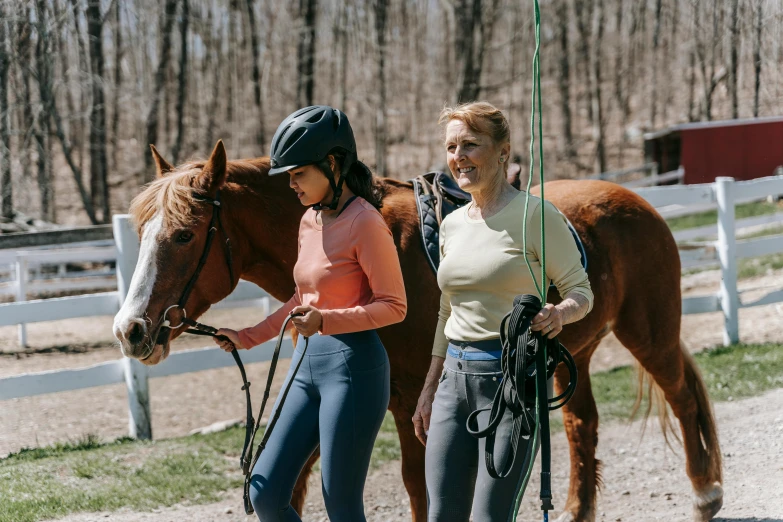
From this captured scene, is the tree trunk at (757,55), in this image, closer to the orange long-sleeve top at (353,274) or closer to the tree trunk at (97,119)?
the tree trunk at (97,119)

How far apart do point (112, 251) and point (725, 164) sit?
2079 centimetres

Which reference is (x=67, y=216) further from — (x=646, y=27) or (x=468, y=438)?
(x=646, y=27)

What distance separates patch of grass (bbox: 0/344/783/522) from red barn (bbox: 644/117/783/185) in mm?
20815

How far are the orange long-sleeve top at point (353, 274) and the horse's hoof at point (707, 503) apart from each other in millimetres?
2581

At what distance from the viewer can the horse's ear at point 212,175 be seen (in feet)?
10.9

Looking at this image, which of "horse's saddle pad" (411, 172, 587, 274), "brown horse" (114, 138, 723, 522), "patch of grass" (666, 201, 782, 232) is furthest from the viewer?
"patch of grass" (666, 201, 782, 232)

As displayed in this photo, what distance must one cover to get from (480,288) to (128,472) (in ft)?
11.3

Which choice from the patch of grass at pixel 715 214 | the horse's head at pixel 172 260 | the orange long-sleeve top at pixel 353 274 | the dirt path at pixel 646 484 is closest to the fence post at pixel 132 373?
the dirt path at pixel 646 484

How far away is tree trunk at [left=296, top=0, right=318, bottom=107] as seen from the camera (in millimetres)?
25156

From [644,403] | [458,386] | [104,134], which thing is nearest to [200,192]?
[458,386]

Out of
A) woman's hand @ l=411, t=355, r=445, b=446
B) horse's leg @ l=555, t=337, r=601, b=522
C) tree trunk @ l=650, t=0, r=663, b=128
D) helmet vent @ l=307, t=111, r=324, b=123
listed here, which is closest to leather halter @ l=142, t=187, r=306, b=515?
woman's hand @ l=411, t=355, r=445, b=446

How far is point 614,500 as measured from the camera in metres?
4.89

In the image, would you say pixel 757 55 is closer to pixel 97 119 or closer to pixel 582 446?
pixel 97 119

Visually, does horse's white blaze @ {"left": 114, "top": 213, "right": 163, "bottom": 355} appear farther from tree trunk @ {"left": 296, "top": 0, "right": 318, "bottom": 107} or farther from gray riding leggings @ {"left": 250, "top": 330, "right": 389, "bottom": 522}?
tree trunk @ {"left": 296, "top": 0, "right": 318, "bottom": 107}
